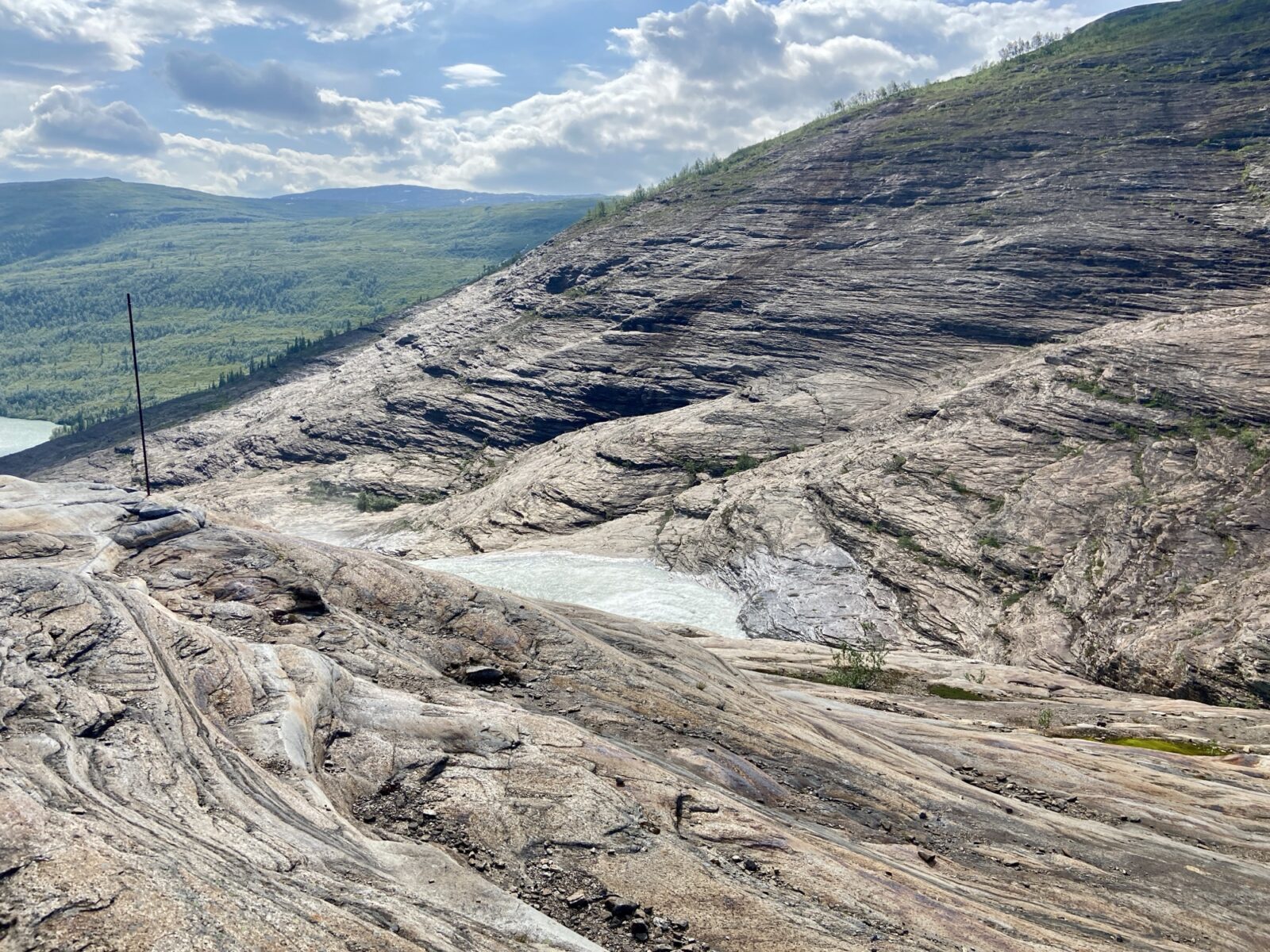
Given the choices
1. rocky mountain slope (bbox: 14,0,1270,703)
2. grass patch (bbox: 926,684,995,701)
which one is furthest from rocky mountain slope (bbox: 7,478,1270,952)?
rocky mountain slope (bbox: 14,0,1270,703)

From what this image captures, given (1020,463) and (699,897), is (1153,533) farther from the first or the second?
(699,897)

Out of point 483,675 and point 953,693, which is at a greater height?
point 483,675

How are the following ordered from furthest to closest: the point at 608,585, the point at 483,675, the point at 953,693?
1. the point at 608,585
2. the point at 953,693
3. the point at 483,675

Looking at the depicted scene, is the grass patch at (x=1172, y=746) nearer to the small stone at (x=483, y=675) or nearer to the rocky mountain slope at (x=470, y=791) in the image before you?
the rocky mountain slope at (x=470, y=791)

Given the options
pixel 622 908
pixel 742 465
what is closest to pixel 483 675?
pixel 622 908

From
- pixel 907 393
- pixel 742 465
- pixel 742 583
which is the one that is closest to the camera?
pixel 742 583

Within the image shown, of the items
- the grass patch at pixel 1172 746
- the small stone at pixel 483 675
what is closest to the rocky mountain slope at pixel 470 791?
the small stone at pixel 483 675

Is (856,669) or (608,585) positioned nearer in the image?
(856,669)

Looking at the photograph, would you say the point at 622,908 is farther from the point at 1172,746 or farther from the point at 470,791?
the point at 1172,746

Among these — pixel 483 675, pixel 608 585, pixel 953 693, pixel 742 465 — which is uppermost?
pixel 483 675
